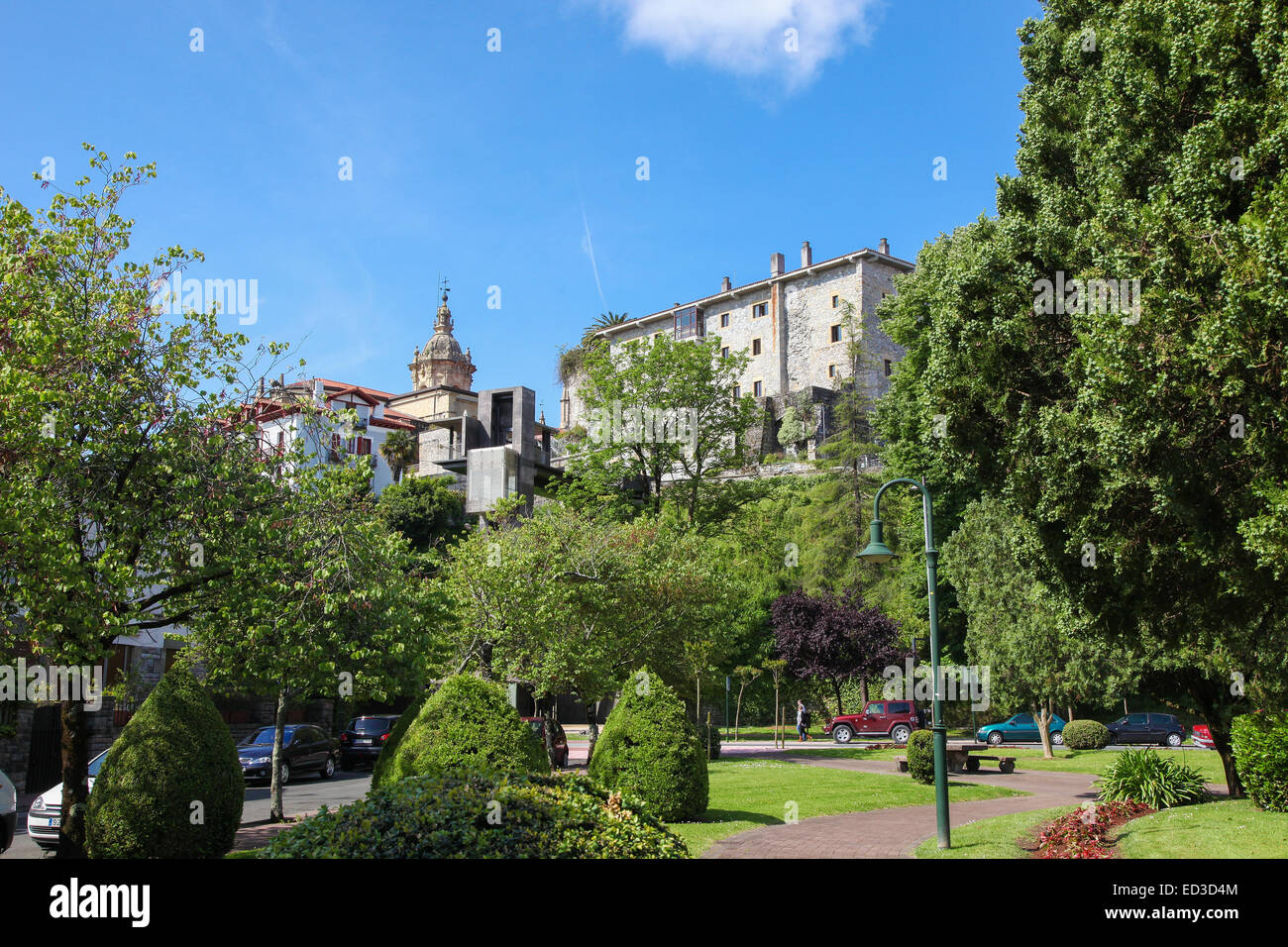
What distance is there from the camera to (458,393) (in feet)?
291

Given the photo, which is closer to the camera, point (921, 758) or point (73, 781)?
point (73, 781)

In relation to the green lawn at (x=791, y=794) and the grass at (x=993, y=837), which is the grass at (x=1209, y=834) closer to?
the grass at (x=993, y=837)

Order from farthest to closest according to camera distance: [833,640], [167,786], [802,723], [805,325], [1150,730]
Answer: [805,325] < [833,640] < [802,723] < [1150,730] < [167,786]

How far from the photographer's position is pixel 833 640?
142 feet

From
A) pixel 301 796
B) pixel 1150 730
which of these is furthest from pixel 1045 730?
pixel 301 796

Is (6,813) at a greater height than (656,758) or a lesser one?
lesser

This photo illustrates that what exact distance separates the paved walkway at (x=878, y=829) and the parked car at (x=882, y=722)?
16.0 m

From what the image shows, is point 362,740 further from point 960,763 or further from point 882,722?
point 882,722

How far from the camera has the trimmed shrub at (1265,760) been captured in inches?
512

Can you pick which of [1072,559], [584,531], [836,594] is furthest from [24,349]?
[836,594]

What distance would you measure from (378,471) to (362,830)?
235 ft

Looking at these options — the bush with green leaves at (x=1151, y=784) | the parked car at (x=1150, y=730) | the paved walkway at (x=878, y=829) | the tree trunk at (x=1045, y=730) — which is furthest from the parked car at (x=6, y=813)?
the parked car at (x=1150, y=730)

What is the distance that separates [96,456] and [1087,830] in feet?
45.7
